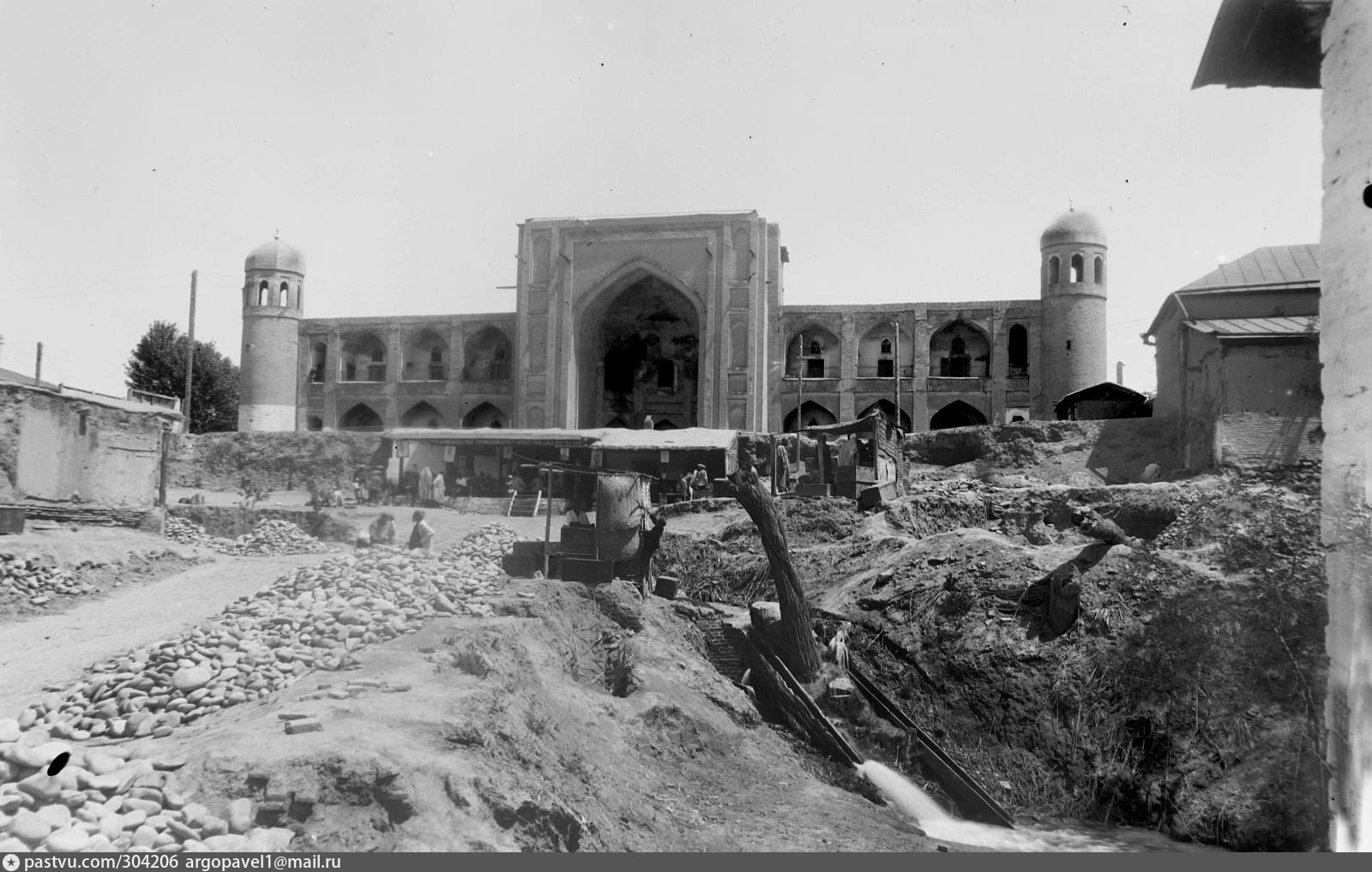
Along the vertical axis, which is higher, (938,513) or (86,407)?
(86,407)

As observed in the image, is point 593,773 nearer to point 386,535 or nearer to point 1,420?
point 386,535

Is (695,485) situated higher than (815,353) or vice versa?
(815,353)

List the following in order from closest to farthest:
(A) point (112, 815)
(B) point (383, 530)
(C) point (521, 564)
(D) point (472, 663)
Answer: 1. (A) point (112, 815)
2. (D) point (472, 663)
3. (B) point (383, 530)
4. (C) point (521, 564)

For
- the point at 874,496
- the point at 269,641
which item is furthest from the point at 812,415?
the point at 269,641

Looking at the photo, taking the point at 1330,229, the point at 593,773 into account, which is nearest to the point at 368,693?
the point at 593,773

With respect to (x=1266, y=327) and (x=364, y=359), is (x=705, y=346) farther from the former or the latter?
(x=1266, y=327)
